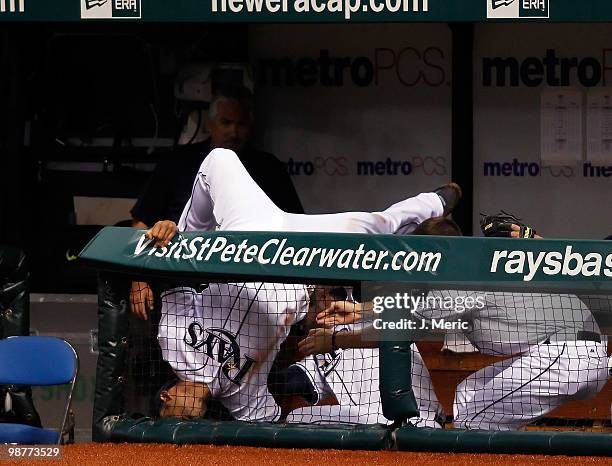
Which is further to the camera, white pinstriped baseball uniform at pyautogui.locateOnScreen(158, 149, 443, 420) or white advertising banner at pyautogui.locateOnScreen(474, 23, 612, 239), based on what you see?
white advertising banner at pyautogui.locateOnScreen(474, 23, 612, 239)

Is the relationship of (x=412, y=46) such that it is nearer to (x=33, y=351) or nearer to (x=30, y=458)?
(x=33, y=351)

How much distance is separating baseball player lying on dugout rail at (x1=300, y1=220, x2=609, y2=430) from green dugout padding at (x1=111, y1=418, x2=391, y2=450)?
285mm

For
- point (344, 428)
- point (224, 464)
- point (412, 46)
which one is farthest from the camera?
point (412, 46)

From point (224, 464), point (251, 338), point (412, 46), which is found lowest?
point (224, 464)

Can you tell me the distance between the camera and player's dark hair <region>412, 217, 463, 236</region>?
5270mm

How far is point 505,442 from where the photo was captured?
450 cm

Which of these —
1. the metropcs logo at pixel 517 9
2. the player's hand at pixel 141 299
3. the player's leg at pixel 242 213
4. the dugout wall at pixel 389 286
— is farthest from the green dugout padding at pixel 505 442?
the metropcs logo at pixel 517 9

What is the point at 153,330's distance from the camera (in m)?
4.88

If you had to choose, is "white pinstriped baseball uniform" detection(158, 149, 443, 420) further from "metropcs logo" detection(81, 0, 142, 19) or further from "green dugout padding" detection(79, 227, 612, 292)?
"metropcs logo" detection(81, 0, 142, 19)

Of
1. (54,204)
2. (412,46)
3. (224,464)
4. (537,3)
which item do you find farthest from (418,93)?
(224,464)

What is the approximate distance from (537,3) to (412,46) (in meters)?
1.47

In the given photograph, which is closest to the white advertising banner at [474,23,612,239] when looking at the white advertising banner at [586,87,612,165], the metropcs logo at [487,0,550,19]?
the white advertising banner at [586,87,612,165]

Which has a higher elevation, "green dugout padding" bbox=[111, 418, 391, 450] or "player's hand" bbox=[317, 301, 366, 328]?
"player's hand" bbox=[317, 301, 366, 328]

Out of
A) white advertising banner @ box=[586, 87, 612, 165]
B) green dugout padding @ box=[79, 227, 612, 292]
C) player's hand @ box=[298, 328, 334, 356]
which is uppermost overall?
white advertising banner @ box=[586, 87, 612, 165]
